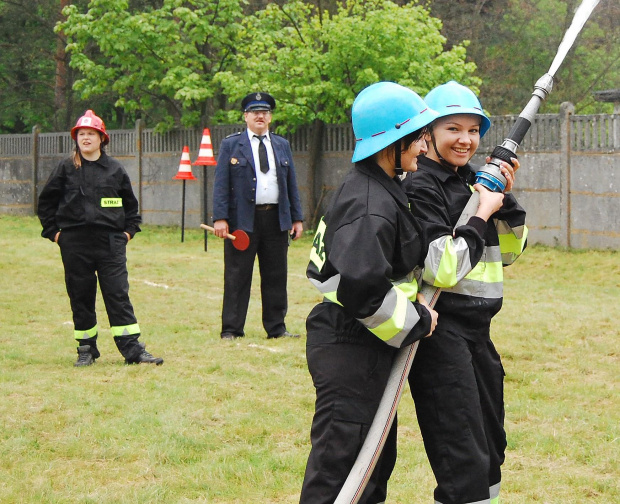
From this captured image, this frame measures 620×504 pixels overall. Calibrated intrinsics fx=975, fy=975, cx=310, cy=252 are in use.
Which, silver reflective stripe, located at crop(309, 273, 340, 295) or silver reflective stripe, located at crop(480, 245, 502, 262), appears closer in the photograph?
silver reflective stripe, located at crop(309, 273, 340, 295)

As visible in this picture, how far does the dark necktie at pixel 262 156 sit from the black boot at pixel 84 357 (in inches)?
87.9

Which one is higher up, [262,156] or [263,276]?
[262,156]

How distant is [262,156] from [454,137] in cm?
503

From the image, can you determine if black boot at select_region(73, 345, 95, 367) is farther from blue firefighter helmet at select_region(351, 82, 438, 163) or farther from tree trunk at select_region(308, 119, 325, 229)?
tree trunk at select_region(308, 119, 325, 229)

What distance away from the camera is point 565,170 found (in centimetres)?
1479

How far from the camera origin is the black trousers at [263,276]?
873 centimetres

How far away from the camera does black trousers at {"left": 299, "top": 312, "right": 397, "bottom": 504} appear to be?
3.38 meters

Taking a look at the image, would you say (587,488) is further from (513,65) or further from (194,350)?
(513,65)

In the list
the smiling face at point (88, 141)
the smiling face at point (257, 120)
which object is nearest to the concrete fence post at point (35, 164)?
the smiling face at point (257, 120)

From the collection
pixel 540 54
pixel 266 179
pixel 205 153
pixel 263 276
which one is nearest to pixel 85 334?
pixel 263 276

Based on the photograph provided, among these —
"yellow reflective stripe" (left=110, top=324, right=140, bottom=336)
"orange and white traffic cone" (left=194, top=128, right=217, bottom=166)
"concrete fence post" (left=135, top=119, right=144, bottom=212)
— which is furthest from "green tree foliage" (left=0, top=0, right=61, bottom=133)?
"yellow reflective stripe" (left=110, top=324, right=140, bottom=336)

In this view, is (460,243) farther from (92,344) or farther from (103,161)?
(92,344)

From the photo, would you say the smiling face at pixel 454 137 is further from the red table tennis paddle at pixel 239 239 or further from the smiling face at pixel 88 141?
the red table tennis paddle at pixel 239 239

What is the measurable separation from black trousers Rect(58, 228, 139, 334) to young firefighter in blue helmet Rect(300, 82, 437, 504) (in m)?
4.28
